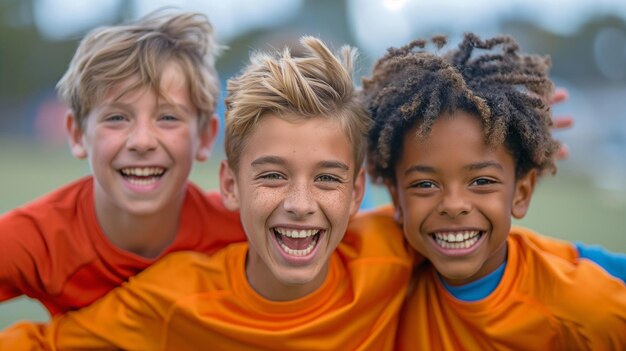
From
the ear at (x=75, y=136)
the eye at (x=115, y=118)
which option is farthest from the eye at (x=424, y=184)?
the ear at (x=75, y=136)

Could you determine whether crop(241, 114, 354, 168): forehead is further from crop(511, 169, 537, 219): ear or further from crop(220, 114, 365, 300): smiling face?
crop(511, 169, 537, 219): ear

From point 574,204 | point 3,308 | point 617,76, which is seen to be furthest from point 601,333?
point 617,76

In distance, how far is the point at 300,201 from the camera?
227 centimetres

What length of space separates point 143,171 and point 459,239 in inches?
47.1

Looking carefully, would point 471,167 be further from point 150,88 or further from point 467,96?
point 150,88

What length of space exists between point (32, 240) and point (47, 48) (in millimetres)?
26251

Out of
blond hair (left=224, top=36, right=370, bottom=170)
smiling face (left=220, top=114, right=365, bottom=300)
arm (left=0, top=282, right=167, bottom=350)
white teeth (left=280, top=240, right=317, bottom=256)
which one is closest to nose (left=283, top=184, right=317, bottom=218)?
smiling face (left=220, top=114, right=365, bottom=300)

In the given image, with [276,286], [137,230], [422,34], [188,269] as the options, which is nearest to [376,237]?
[276,286]

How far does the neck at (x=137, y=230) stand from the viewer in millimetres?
2789

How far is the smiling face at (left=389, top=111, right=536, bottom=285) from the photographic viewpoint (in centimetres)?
233

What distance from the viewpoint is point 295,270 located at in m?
2.34

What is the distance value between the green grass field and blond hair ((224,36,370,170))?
3.16 m

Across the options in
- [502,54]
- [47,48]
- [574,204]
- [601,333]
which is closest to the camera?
[601,333]

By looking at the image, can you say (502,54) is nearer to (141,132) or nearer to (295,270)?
(295,270)
